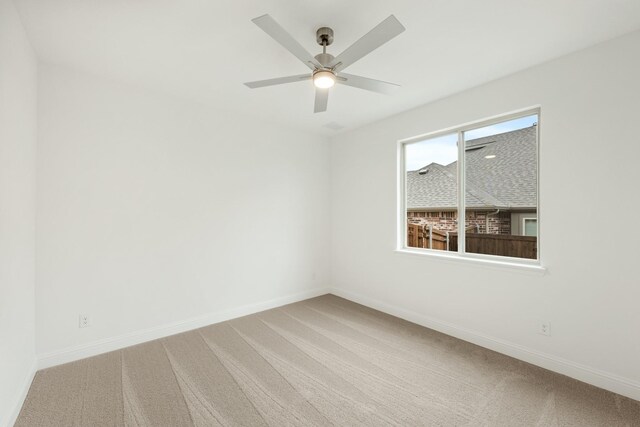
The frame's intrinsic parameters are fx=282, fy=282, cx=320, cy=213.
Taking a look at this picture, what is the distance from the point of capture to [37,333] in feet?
8.00

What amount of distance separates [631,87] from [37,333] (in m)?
5.15

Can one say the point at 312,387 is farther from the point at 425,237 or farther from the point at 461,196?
the point at 461,196

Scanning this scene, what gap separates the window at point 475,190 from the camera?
109 inches

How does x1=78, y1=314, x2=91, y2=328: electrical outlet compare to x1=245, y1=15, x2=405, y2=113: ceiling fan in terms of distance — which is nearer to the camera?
x1=245, y1=15, x2=405, y2=113: ceiling fan

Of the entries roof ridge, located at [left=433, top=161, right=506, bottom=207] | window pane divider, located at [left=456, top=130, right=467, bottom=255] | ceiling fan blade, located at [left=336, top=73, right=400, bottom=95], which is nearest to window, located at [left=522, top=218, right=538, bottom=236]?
roof ridge, located at [left=433, top=161, right=506, bottom=207]

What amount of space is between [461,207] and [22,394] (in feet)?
13.7

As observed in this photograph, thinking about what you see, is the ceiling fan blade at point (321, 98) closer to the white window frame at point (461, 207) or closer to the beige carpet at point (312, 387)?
the white window frame at point (461, 207)

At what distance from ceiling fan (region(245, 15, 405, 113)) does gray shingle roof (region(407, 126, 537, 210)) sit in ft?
5.00

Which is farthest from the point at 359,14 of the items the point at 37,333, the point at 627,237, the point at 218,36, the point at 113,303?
the point at 37,333

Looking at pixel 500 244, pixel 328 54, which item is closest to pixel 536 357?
pixel 500 244

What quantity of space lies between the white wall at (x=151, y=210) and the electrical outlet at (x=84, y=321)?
0.03 meters

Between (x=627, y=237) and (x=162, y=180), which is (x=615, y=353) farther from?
(x=162, y=180)

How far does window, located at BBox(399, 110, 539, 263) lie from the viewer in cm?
276

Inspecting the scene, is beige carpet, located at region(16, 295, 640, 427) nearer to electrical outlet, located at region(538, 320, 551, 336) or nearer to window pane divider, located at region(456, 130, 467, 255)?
electrical outlet, located at region(538, 320, 551, 336)
